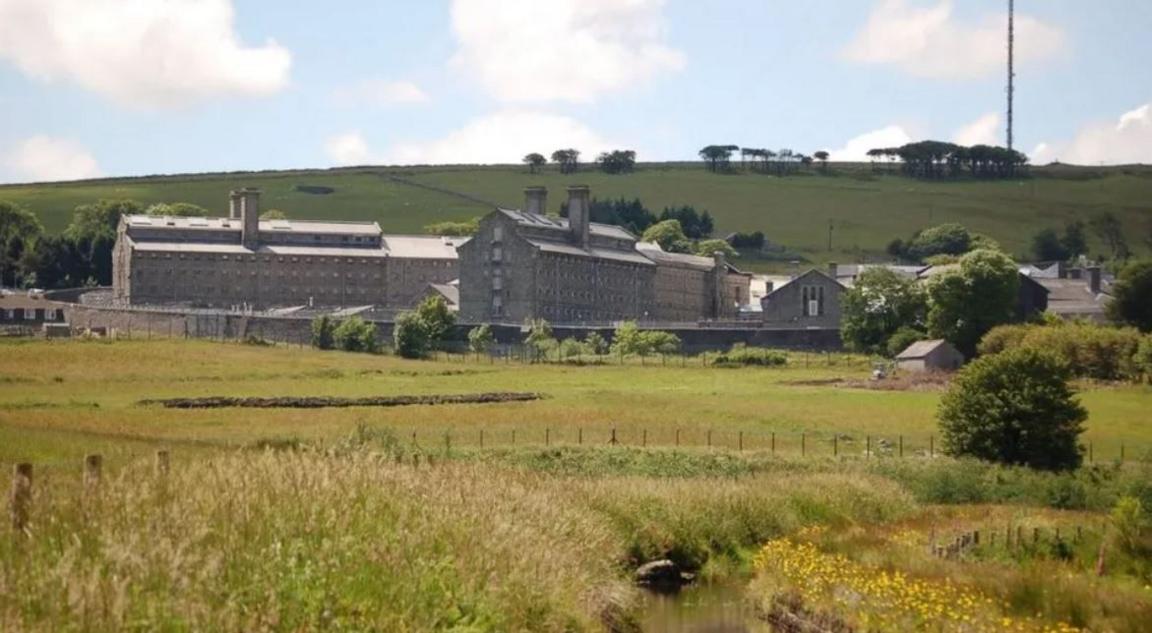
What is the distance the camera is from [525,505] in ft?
92.1

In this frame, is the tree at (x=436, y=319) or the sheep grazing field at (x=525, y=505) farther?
the tree at (x=436, y=319)

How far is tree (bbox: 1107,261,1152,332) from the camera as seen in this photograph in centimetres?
11462

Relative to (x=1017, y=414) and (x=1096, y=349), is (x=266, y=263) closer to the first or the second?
(x=1096, y=349)

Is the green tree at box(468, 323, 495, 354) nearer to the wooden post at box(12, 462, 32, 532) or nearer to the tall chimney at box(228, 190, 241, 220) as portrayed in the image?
the tall chimney at box(228, 190, 241, 220)

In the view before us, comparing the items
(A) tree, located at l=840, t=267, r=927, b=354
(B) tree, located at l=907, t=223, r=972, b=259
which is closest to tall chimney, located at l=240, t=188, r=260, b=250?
(A) tree, located at l=840, t=267, r=927, b=354

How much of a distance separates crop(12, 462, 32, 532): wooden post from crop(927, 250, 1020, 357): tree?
93.7m

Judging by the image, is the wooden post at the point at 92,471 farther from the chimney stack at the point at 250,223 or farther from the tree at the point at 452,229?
the tree at the point at 452,229

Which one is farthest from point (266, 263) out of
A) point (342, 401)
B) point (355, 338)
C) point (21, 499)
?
point (21, 499)

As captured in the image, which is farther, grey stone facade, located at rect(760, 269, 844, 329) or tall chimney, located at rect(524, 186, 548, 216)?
tall chimney, located at rect(524, 186, 548, 216)

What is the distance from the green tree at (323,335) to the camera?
109 meters

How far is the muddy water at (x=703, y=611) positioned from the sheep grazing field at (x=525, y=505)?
576mm

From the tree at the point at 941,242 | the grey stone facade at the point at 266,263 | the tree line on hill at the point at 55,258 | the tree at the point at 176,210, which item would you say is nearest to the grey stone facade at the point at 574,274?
the grey stone facade at the point at 266,263

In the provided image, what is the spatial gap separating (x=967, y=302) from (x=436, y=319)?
33906 millimetres

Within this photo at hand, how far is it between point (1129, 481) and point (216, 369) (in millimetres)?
46905
